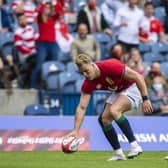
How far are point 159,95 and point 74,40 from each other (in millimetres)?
2375

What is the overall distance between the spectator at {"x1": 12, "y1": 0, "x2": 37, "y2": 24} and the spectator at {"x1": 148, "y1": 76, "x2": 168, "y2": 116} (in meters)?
3.46

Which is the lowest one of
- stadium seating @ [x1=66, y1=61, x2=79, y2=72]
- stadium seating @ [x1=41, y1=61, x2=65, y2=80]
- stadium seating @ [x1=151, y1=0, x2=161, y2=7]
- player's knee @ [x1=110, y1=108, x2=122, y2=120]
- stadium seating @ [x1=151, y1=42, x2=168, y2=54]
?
stadium seating @ [x1=151, y1=42, x2=168, y2=54]

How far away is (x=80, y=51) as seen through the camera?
1841 centimetres

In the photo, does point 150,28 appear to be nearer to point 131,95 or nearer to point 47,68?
point 47,68

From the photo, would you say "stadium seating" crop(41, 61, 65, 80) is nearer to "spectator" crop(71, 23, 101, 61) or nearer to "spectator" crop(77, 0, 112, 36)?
"spectator" crop(71, 23, 101, 61)

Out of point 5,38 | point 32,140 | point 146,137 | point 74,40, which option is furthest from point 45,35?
point 146,137

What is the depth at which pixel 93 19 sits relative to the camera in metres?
19.6

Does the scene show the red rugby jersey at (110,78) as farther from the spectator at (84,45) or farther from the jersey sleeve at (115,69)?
the spectator at (84,45)

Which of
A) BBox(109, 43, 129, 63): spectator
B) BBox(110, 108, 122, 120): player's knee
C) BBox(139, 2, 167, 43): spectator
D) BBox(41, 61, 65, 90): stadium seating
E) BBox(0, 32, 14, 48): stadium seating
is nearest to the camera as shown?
BBox(110, 108, 122, 120): player's knee

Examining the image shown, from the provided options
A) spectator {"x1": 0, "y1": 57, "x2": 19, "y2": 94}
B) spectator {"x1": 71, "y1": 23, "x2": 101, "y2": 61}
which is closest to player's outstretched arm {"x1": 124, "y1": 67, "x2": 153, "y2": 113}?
spectator {"x1": 0, "y1": 57, "x2": 19, "y2": 94}

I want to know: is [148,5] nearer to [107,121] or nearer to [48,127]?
[48,127]

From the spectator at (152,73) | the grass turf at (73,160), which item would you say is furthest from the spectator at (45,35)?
the grass turf at (73,160)

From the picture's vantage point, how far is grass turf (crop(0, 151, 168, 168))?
1138cm

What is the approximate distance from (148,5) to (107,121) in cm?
786
